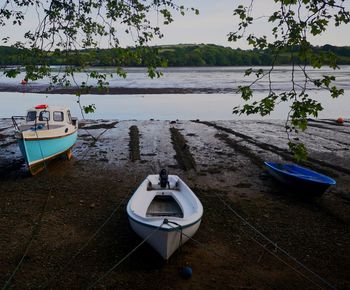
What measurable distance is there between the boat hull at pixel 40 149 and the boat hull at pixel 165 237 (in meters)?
7.84

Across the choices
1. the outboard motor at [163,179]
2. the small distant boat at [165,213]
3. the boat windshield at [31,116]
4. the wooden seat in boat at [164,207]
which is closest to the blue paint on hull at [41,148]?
the boat windshield at [31,116]

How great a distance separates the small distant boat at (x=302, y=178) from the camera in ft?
40.4

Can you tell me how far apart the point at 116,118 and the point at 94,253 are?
25.5 meters

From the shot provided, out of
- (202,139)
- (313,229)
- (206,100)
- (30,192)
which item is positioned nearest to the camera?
(313,229)

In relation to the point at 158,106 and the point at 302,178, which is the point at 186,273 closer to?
the point at 302,178

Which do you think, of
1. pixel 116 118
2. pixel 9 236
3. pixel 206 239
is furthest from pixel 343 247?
pixel 116 118

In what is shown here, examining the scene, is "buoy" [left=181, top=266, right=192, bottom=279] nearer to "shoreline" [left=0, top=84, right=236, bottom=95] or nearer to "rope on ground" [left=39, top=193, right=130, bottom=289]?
"rope on ground" [left=39, top=193, right=130, bottom=289]

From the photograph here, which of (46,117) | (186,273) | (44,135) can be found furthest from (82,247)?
(46,117)

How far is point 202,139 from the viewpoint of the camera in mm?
23594

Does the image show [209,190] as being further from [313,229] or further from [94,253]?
[94,253]

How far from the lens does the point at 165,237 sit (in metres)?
7.79

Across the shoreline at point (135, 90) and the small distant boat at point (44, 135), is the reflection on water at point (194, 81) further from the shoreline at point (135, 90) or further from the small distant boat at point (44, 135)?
the small distant boat at point (44, 135)

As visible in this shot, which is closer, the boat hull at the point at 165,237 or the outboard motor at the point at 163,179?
the boat hull at the point at 165,237

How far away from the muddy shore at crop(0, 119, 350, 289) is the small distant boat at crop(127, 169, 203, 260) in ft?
2.16
